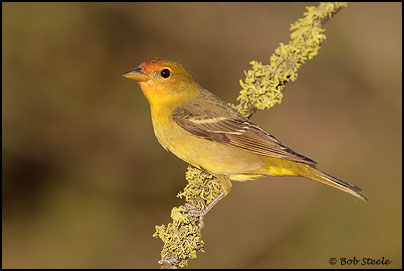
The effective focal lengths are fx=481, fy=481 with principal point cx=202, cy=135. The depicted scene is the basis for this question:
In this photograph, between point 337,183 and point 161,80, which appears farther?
point 161,80

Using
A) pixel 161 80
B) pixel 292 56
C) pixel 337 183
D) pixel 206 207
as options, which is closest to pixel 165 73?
pixel 161 80

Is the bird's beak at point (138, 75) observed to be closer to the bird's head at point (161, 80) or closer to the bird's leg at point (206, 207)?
the bird's head at point (161, 80)

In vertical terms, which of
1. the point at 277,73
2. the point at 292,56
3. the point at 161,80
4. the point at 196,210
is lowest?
the point at 196,210

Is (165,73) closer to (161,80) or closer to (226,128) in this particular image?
(161,80)

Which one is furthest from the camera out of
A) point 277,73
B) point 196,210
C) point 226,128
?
point 226,128

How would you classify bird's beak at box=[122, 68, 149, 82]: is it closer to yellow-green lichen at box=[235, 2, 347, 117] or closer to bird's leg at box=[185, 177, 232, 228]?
yellow-green lichen at box=[235, 2, 347, 117]

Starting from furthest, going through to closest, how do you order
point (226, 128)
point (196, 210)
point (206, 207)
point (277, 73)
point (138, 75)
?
point (138, 75) → point (226, 128) → point (277, 73) → point (206, 207) → point (196, 210)

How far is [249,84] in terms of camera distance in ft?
18.6

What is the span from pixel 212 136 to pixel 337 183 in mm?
1492

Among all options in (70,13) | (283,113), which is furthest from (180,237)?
(70,13)

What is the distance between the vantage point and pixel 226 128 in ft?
18.6

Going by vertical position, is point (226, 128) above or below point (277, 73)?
below

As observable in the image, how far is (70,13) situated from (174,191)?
3306 mm

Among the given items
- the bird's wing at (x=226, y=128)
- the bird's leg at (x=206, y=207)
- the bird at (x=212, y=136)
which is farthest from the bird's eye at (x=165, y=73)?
the bird's leg at (x=206, y=207)
